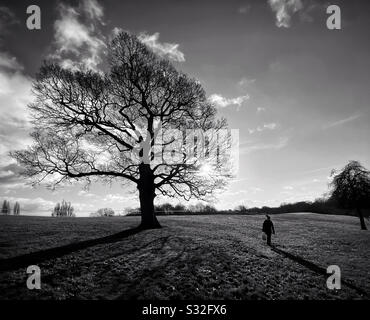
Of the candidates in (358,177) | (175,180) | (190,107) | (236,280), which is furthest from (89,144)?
(358,177)

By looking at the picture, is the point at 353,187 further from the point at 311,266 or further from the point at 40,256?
the point at 40,256

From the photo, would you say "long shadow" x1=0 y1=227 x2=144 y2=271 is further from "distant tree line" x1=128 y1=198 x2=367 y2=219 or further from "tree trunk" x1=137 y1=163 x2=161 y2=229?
"distant tree line" x1=128 y1=198 x2=367 y2=219

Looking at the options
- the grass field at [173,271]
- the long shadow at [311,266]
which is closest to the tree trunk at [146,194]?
the grass field at [173,271]

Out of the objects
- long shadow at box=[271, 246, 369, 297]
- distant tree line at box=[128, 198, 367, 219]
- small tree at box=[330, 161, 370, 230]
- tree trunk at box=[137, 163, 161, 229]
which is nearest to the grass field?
long shadow at box=[271, 246, 369, 297]

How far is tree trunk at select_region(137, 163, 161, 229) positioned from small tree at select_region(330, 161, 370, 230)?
102 feet

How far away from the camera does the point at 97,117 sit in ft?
56.8

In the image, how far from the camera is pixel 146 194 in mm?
18844

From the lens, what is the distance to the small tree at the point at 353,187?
109 feet

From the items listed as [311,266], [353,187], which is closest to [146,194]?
[311,266]

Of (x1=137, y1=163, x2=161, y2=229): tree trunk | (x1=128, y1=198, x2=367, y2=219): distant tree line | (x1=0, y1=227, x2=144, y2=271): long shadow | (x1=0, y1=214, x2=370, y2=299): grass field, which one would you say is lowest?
(x1=128, y1=198, x2=367, y2=219): distant tree line

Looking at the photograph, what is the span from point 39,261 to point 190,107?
46.6ft

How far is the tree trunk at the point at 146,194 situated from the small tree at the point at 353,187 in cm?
3101

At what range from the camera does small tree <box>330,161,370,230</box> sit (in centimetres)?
3319

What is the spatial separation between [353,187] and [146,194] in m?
32.3
